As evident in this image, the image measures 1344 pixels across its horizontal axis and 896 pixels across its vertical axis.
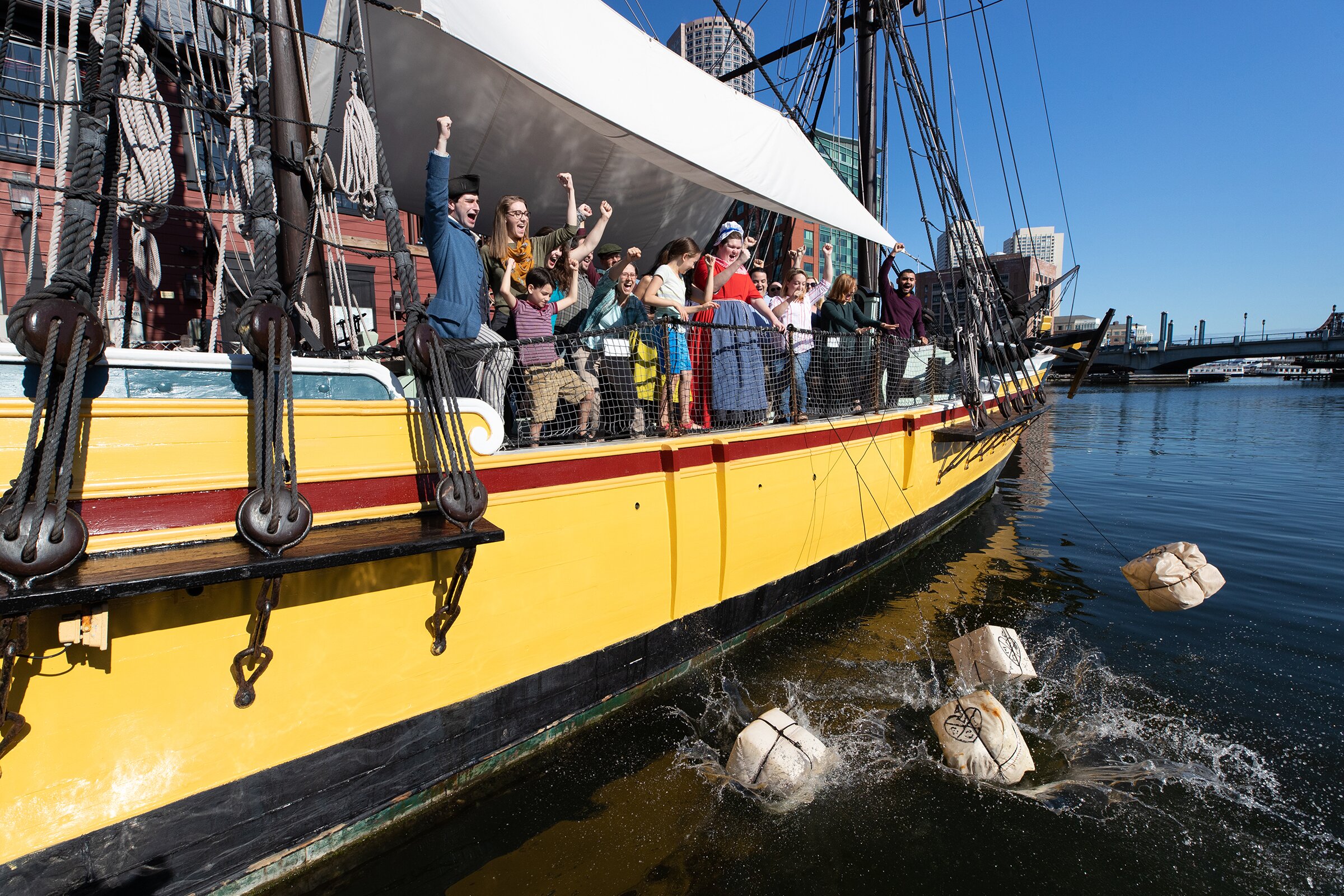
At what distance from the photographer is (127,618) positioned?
2.15 meters

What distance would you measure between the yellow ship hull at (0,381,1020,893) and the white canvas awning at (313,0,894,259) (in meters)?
2.02

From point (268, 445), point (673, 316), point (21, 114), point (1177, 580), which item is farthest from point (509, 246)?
point (21, 114)

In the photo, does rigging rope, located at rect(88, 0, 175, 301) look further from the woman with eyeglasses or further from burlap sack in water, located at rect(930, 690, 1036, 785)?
burlap sack in water, located at rect(930, 690, 1036, 785)

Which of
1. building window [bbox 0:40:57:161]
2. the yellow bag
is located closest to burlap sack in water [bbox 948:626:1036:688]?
the yellow bag

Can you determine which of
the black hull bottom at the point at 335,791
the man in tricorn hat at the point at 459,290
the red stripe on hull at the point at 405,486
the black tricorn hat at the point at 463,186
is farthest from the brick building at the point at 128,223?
the black hull bottom at the point at 335,791

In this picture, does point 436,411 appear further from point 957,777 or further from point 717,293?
point 717,293

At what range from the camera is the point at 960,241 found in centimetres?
768

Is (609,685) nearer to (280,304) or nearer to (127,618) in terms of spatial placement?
(127,618)

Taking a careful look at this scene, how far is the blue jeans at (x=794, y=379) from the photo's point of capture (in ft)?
16.4

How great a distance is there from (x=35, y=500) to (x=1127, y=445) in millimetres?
20420

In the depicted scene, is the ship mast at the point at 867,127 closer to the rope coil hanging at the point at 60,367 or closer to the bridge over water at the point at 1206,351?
the rope coil hanging at the point at 60,367

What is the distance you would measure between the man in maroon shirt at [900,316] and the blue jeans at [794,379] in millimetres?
1629

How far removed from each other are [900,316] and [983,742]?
17.8 feet

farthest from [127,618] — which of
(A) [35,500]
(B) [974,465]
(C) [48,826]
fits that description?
(B) [974,465]
